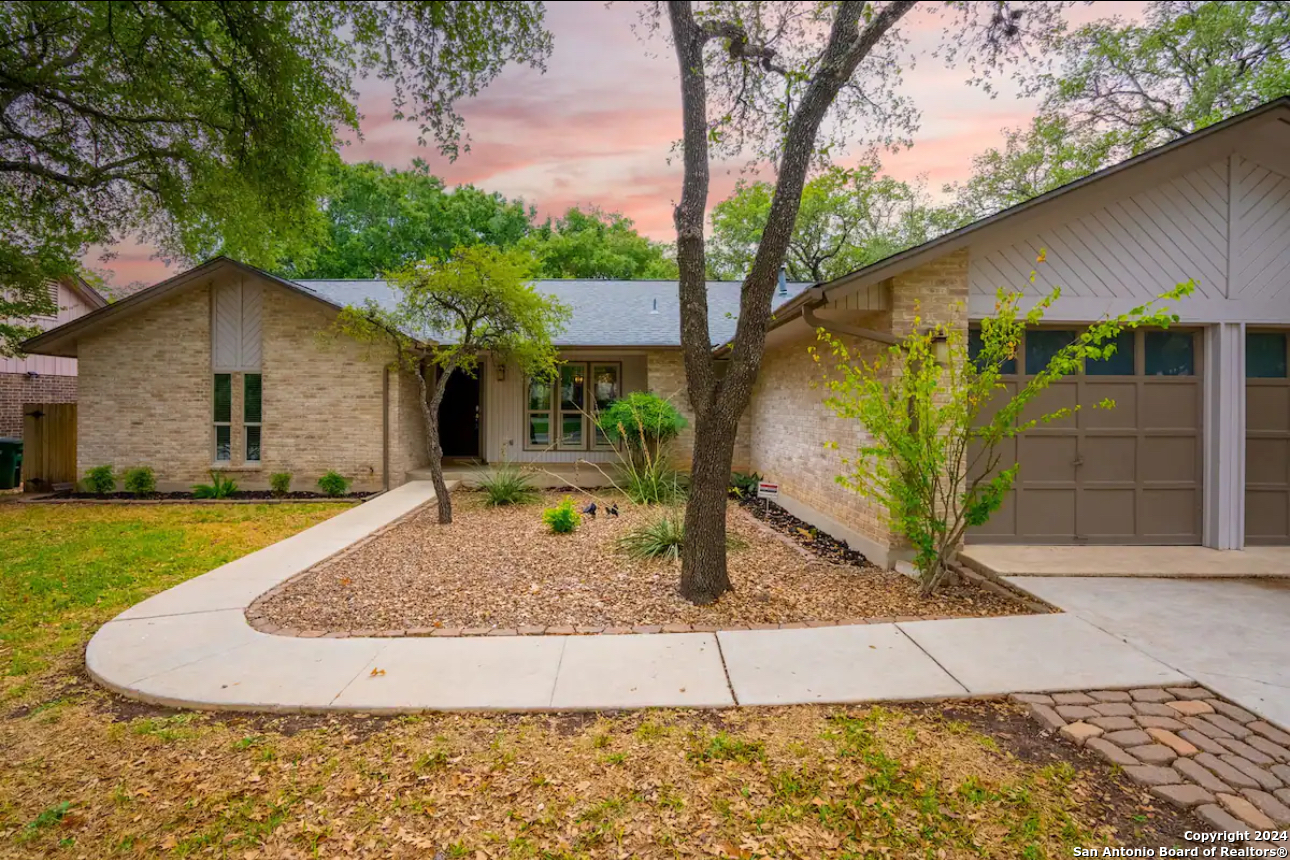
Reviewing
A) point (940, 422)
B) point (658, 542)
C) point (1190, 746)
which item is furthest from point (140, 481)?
point (1190, 746)

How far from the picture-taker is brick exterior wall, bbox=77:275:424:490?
37.5 ft

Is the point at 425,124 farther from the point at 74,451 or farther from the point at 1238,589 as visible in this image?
the point at 74,451

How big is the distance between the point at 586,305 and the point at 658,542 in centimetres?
936

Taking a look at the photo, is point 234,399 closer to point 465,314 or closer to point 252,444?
point 252,444

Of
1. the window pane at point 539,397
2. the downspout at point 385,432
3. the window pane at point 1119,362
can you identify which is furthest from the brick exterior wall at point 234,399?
the window pane at point 1119,362

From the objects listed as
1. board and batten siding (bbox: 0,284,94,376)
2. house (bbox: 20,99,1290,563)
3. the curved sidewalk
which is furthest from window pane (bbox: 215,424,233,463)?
house (bbox: 20,99,1290,563)

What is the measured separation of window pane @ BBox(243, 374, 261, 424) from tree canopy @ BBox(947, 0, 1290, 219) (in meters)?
19.0

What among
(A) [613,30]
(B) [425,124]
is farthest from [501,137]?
(A) [613,30]

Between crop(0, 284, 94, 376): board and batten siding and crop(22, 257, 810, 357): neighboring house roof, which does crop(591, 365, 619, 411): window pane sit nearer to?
crop(22, 257, 810, 357): neighboring house roof

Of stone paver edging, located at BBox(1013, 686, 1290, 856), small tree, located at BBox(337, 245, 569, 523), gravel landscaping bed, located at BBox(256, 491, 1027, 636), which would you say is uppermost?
small tree, located at BBox(337, 245, 569, 523)

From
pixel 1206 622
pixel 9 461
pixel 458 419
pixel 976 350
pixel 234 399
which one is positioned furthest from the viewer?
pixel 458 419

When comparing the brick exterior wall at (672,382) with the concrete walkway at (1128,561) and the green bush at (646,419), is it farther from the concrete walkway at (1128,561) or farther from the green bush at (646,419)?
the concrete walkway at (1128,561)

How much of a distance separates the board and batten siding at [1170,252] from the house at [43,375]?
58.5 feet

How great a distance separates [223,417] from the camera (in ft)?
38.4
